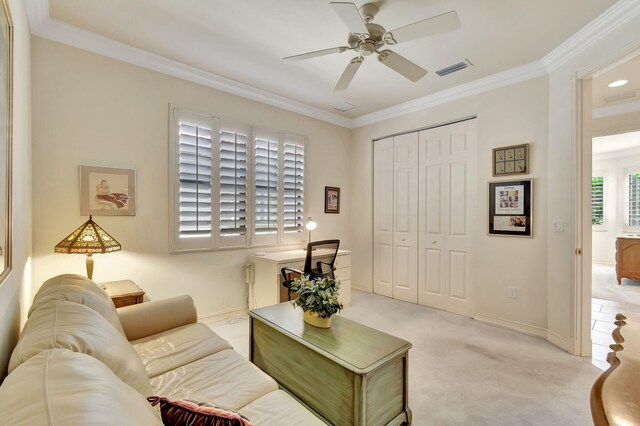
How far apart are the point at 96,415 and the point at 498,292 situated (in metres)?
3.87

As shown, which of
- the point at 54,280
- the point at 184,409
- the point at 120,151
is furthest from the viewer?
the point at 120,151

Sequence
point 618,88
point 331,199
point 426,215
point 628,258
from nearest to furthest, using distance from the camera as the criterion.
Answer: point 618,88 → point 426,215 → point 331,199 → point 628,258

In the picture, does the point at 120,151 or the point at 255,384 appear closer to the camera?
the point at 255,384

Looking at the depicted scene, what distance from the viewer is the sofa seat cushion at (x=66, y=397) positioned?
1.78ft

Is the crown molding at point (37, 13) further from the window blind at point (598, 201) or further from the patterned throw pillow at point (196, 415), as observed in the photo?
the window blind at point (598, 201)

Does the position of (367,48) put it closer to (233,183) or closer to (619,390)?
(233,183)

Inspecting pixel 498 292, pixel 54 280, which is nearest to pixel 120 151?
pixel 54 280

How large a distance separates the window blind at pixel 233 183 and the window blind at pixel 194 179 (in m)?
0.16

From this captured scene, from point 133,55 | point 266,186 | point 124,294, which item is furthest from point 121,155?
point 266,186

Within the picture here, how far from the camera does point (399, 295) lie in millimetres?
4457

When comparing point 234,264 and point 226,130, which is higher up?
point 226,130

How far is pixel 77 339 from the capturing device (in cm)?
101

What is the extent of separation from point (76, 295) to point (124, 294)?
0.92 metres

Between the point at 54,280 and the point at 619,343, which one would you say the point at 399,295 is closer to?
the point at 619,343
